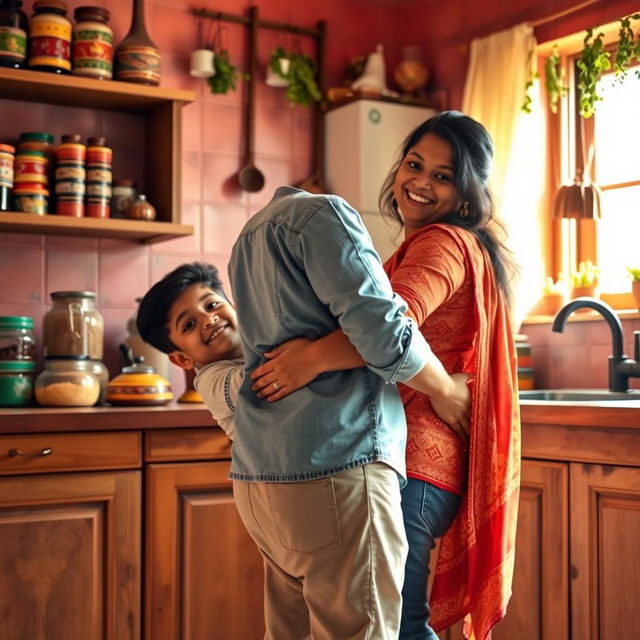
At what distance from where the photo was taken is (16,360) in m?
2.74

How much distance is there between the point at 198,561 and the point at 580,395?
1187mm

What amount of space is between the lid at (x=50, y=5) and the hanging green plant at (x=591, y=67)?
5.00ft

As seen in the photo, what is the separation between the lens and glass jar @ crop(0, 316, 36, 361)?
276 centimetres

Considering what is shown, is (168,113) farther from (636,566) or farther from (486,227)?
(636,566)

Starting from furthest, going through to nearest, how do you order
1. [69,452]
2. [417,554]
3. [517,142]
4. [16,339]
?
[517,142]
[16,339]
[69,452]
[417,554]

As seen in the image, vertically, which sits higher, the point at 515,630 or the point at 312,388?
the point at 312,388

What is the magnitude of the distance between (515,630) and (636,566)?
39 cm

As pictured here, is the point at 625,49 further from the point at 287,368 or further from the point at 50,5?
the point at 287,368

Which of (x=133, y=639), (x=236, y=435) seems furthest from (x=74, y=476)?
(x=236, y=435)

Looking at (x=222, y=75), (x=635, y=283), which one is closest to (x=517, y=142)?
(x=635, y=283)

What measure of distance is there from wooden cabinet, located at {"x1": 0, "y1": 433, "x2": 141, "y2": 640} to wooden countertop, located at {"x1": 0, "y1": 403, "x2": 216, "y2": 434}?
28 millimetres

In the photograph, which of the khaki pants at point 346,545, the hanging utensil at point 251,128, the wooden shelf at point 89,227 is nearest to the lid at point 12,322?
the wooden shelf at point 89,227

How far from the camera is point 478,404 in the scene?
163 cm

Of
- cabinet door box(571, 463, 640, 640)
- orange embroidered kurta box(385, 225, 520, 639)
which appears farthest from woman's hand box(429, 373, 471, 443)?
cabinet door box(571, 463, 640, 640)
